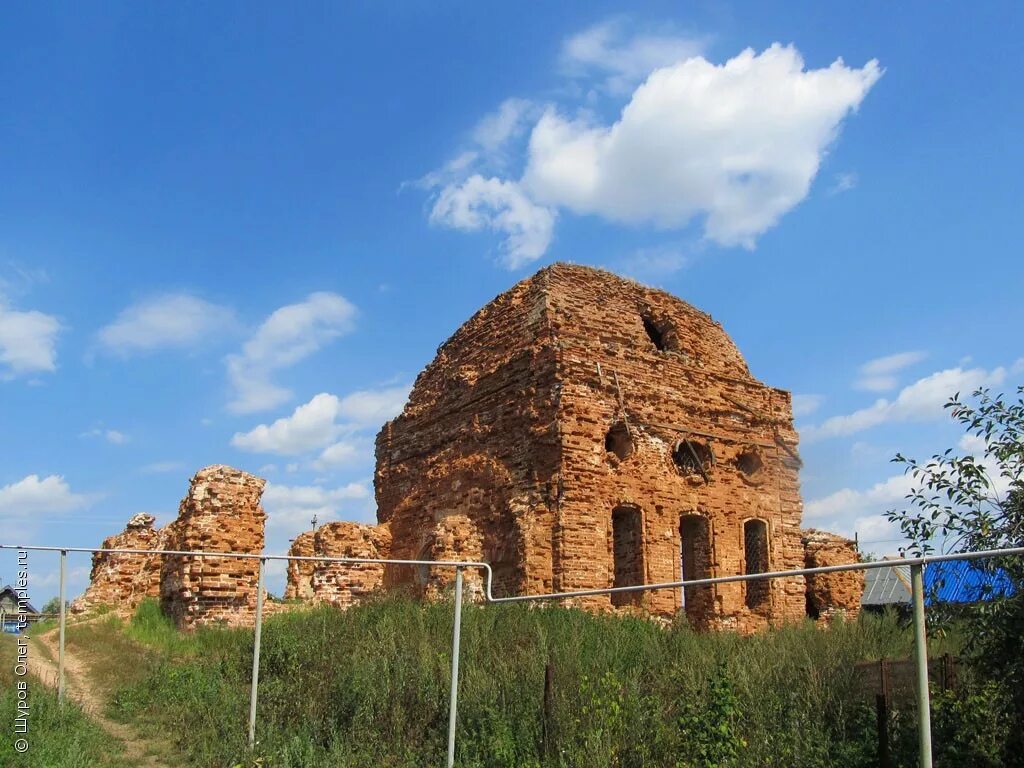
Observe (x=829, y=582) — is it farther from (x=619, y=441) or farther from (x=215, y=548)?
(x=215, y=548)

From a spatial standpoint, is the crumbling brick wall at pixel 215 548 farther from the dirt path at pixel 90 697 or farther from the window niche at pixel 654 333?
the window niche at pixel 654 333

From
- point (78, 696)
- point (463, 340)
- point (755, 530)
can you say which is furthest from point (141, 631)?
point (755, 530)

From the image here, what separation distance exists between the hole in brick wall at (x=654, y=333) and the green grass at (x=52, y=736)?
12340mm

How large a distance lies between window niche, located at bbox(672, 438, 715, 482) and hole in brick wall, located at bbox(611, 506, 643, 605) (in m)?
1.56

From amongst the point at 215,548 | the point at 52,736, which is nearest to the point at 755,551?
the point at 215,548

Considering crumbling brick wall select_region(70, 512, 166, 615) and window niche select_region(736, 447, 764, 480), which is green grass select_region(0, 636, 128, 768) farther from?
window niche select_region(736, 447, 764, 480)

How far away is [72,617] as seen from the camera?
607 inches

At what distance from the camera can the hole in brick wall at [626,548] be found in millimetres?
15516

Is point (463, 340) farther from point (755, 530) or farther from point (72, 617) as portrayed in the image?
point (72, 617)

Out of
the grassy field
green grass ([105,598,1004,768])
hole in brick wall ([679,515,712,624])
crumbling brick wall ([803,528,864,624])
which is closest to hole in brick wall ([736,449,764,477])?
hole in brick wall ([679,515,712,624])

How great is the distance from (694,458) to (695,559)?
189 centimetres

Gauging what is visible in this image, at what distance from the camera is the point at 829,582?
18484mm

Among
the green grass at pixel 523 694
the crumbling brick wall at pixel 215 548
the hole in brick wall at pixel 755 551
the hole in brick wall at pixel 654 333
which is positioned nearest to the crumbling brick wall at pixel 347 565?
the crumbling brick wall at pixel 215 548

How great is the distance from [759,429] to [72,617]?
13245 millimetres
